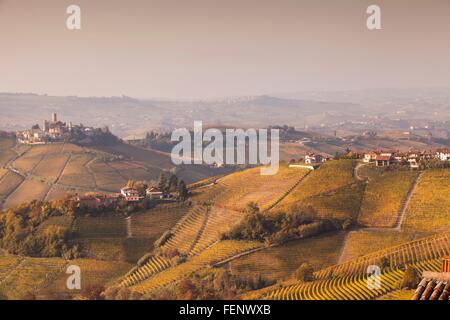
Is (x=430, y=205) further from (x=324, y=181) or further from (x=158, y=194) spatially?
(x=158, y=194)

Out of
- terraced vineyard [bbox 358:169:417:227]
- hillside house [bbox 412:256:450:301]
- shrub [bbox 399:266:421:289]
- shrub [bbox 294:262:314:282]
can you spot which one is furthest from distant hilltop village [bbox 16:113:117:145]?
hillside house [bbox 412:256:450:301]

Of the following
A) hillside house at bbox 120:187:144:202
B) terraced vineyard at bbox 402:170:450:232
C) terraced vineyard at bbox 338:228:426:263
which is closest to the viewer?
terraced vineyard at bbox 338:228:426:263

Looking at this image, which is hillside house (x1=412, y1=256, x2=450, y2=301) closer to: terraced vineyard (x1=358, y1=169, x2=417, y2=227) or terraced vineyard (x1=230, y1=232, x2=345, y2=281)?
terraced vineyard (x1=230, y1=232, x2=345, y2=281)

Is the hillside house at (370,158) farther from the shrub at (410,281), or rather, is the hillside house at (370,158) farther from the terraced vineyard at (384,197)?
the shrub at (410,281)

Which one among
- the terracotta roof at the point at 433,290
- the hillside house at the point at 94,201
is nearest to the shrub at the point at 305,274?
the hillside house at the point at 94,201
